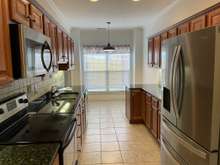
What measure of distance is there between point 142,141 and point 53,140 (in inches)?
104

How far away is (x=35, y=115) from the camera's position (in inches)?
90.9

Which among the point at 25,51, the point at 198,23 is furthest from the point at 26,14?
the point at 198,23

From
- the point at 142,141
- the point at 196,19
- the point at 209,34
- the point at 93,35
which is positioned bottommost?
the point at 142,141

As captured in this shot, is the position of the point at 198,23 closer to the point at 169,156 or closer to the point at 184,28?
the point at 184,28

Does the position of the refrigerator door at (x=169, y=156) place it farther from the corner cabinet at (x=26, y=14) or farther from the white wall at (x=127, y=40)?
the white wall at (x=127, y=40)

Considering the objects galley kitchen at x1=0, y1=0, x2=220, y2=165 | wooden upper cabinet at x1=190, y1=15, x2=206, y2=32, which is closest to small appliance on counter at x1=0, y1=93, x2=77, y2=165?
galley kitchen at x1=0, y1=0, x2=220, y2=165

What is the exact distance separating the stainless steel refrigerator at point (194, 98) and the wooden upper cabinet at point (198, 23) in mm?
772

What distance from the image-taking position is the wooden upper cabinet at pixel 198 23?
256 cm

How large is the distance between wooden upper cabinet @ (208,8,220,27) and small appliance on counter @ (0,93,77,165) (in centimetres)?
200

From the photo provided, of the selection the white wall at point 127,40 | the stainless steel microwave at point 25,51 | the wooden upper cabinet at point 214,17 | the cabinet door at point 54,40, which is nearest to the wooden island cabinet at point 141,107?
the wooden upper cabinet at point 214,17

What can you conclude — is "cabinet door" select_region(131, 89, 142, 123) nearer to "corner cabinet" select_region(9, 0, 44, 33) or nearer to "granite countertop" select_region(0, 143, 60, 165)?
"corner cabinet" select_region(9, 0, 44, 33)

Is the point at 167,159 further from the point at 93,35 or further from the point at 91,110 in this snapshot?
the point at 93,35

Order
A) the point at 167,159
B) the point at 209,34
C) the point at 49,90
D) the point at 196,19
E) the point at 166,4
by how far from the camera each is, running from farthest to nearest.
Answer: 1. the point at 166,4
2. the point at 49,90
3. the point at 196,19
4. the point at 167,159
5. the point at 209,34

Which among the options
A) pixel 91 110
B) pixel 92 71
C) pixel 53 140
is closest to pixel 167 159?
pixel 53 140
